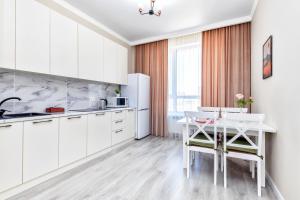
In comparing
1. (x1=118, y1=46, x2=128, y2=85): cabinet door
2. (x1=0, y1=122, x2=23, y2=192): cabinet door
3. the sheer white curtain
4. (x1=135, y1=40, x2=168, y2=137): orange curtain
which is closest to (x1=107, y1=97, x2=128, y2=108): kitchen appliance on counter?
(x1=118, y1=46, x2=128, y2=85): cabinet door

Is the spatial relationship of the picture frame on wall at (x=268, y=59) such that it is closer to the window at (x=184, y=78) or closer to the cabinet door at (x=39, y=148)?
the window at (x=184, y=78)

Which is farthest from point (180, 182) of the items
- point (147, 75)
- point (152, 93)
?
point (147, 75)

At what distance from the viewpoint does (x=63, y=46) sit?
8.08 ft

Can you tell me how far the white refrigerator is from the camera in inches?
158

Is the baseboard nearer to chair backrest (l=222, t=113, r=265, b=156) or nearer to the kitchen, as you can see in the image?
the kitchen

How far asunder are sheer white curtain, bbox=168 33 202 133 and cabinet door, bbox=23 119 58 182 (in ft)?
9.70

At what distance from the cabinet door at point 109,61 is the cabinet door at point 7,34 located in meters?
1.62

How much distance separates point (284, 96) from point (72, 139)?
280 centimetres

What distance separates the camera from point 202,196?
5.74ft

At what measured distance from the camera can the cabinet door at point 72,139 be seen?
2.22 meters

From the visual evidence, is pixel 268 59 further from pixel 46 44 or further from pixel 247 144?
pixel 46 44

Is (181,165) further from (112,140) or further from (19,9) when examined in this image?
(19,9)

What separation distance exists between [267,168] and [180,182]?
1286 millimetres

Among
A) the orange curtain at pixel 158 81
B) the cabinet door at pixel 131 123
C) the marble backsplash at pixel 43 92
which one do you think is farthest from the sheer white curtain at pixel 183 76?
the marble backsplash at pixel 43 92
